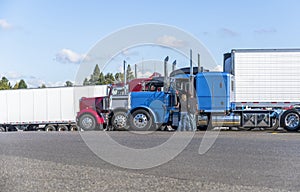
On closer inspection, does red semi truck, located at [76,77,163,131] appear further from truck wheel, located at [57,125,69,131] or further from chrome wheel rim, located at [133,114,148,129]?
truck wheel, located at [57,125,69,131]

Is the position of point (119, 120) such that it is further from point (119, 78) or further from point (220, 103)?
point (220, 103)

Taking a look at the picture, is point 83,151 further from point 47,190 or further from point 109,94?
point 109,94

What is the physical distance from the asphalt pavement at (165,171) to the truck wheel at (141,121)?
7.60 metres

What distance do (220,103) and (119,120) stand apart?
4921 millimetres

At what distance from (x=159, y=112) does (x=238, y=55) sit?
4.76 metres

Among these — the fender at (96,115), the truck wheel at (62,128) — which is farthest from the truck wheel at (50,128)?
the fender at (96,115)

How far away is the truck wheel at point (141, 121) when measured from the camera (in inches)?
945

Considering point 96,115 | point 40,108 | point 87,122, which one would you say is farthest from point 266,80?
point 40,108

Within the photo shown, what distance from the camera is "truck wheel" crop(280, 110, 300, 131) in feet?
78.5

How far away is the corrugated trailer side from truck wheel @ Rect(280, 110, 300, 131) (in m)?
0.78

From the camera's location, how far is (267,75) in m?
25.0

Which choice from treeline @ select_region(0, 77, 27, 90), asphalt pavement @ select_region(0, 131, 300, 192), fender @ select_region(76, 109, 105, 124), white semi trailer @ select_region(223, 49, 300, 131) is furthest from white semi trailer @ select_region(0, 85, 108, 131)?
treeline @ select_region(0, 77, 27, 90)

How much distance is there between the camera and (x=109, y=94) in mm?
25906

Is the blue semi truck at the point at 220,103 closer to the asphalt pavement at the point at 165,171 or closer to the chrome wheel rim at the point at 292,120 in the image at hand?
the chrome wheel rim at the point at 292,120
